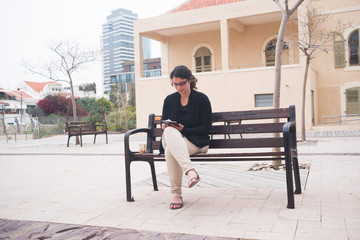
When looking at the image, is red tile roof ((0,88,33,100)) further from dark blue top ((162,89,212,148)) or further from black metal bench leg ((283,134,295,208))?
black metal bench leg ((283,134,295,208))

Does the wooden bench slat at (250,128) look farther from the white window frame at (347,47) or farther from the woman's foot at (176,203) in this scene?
the white window frame at (347,47)

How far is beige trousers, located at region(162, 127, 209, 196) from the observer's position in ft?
12.1

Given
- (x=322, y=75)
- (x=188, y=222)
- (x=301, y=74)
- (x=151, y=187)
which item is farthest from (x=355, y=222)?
(x=322, y=75)

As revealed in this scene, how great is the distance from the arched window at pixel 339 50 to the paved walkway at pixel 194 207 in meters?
14.7

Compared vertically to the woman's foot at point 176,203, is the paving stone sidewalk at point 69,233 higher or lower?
lower

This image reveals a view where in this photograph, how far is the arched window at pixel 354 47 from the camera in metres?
19.3

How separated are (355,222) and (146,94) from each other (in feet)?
61.5

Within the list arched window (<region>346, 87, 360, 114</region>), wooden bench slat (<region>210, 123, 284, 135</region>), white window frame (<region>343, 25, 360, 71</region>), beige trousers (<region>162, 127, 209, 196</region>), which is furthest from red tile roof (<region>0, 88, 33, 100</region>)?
beige trousers (<region>162, 127, 209, 196</region>)

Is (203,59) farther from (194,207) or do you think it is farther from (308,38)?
(194,207)

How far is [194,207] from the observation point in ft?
12.6

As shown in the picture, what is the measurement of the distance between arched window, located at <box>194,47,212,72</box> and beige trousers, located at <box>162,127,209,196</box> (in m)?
19.5

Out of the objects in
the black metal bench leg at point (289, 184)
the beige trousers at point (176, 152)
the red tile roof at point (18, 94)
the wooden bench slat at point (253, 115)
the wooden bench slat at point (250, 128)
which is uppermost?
the red tile roof at point (18, 94)

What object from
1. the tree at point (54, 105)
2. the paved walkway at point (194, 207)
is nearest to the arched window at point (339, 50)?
the paved walkway at point (194, 207)

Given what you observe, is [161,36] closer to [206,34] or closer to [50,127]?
[206,34]
